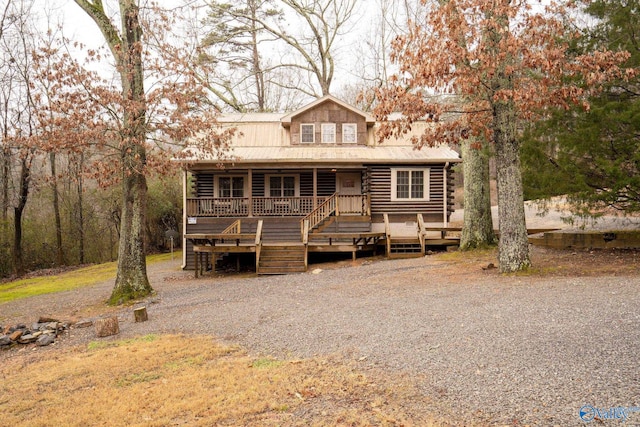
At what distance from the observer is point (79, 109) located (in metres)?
11.3

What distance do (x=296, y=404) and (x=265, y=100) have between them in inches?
1254

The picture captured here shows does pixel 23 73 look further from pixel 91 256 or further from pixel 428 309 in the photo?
pixel 428 309

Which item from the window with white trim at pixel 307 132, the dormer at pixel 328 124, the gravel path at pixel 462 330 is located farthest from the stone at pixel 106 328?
the window with white trim at pixel 307 132

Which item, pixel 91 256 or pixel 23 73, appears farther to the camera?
pixel 91 256

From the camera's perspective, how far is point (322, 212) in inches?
721

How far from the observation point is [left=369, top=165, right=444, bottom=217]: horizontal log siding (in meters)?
20.4

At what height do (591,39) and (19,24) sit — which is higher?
(19,24)

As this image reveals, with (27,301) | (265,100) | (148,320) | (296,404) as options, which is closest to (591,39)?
(296,404)

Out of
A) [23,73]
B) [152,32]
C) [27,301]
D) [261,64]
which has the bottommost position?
[27,301]

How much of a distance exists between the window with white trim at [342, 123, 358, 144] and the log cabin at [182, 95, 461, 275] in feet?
0.16

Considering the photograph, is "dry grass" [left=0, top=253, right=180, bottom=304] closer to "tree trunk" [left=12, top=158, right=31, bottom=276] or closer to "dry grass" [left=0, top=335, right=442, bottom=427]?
"tree trunk" [left=12, top=158, right=31, bottom=276]

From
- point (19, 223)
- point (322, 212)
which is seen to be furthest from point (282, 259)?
point (19, 223)

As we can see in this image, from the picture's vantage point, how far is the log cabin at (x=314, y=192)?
17.3 m

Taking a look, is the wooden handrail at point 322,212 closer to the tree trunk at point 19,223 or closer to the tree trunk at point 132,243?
the tree trunk at point 132,243
